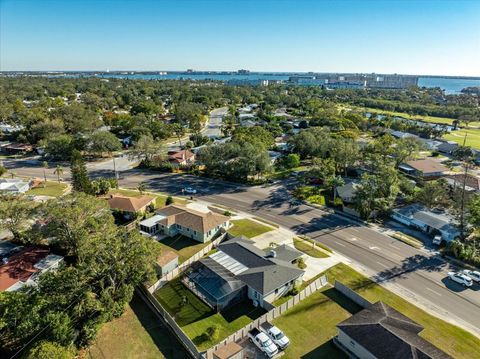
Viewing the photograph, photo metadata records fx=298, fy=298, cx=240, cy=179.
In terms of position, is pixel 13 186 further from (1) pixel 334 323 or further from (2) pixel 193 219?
(1) pixel 334 323

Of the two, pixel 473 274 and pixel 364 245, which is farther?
pixel 364 245

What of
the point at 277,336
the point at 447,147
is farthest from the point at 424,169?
the point at 277,336

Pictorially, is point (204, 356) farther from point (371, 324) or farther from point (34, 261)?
point (34, 261)

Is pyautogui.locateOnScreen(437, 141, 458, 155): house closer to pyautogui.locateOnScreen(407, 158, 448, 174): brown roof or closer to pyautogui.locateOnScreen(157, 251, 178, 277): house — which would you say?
pyautogui.locateOnScreen(407, 158, 448, 174): brown roof

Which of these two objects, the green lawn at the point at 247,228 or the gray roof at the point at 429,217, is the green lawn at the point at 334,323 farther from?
the gray roof at the point at 429,217

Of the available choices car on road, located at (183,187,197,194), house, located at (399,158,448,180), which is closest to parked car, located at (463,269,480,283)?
house, located at (399,158,448,180)
